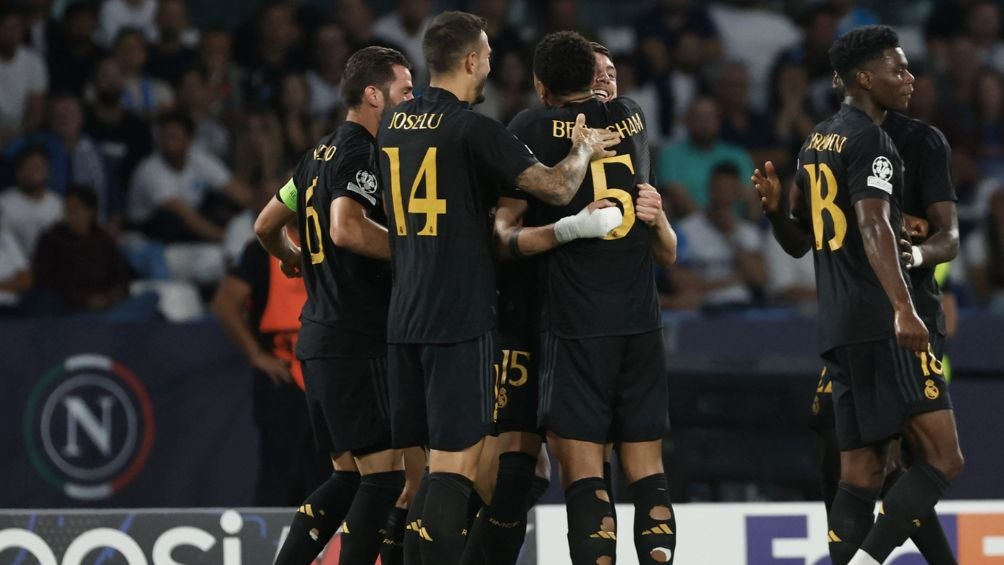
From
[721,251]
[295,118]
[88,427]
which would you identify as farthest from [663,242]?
[295,118]

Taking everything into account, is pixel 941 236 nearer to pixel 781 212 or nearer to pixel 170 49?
pixel 781 212

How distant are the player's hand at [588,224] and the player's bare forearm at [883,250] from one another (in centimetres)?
90

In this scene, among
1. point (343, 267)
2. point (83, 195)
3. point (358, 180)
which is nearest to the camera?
point (358, 180)

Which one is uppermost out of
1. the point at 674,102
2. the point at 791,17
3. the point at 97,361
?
the point at 791,17

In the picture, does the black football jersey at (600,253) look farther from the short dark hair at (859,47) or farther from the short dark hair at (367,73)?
the short dark hair at (859,47)

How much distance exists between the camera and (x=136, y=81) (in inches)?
450

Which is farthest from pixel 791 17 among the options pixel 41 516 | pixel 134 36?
pixel 41 516

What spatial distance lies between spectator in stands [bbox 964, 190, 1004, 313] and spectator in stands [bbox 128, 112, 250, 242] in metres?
5.07

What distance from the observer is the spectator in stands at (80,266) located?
10055 millimetres

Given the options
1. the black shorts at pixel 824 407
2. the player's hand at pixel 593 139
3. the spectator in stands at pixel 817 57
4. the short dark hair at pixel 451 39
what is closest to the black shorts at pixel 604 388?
the player's hand at pixel 593 139

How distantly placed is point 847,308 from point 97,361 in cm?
526

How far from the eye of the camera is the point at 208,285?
33.5ft

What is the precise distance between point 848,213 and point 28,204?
6.45 metres

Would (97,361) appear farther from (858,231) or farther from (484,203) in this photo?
(858,231)
